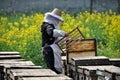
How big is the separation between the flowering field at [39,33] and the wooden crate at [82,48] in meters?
2.51

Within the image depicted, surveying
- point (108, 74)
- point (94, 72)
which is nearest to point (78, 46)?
point (94, 72)

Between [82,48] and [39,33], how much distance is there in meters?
3.70

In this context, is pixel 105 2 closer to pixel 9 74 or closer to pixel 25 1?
pixel 25 1

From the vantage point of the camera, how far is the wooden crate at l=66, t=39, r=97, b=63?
11.2 meters

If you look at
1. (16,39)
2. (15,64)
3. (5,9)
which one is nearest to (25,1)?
(5,9)

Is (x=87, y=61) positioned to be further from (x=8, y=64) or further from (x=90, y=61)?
(x=8, y=64)

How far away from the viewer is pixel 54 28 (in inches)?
444

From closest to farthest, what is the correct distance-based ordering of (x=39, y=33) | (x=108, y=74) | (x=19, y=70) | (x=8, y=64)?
(x=108, y=74) < (x=19, y=70) < (x=8, y=64) < (x=39, y=33)

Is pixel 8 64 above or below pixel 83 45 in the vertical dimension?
below

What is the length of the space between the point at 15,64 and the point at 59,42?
83.2 inches

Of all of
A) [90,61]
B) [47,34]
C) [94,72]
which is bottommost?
[94,72]

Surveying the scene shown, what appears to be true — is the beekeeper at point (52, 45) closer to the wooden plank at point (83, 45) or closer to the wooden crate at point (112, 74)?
the wooden plank at point (83, 45)

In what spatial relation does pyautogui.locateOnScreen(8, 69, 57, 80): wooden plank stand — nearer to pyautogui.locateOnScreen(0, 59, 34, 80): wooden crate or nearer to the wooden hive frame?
pyautogui.locateOnScreen(0, 59, 34, 80): wooden crate

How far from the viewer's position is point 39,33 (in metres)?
14.9
